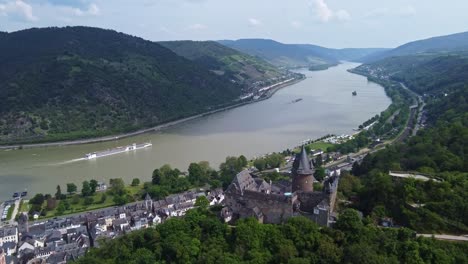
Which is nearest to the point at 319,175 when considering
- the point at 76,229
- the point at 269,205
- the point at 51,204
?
the point at 269,205

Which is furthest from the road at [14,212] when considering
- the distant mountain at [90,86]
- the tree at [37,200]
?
the distant mountain at [90,86]

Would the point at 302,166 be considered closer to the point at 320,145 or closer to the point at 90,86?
the point at 320,145

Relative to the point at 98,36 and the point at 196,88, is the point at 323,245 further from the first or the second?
the point at 98,36

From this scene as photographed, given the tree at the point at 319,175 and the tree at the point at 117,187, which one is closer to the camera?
the tree at the point at 319,175

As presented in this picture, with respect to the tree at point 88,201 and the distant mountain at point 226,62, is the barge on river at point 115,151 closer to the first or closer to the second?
the tree at point 88,201

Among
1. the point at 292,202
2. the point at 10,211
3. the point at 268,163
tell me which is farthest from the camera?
the point at 268,163

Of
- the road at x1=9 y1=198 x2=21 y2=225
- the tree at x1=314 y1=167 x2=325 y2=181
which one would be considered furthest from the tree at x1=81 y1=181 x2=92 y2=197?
the tree at x1=314 y1=167 x2=325 y2=181
